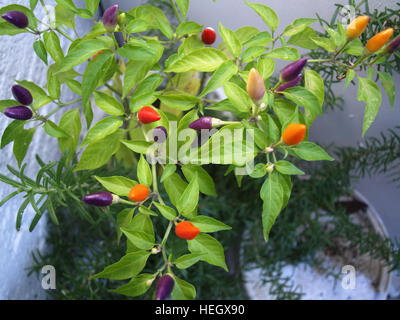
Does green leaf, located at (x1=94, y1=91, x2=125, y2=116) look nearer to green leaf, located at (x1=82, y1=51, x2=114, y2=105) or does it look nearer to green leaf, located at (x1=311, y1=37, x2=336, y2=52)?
green leaf, located at (x1=82, y1=51, x2=114, y2=105)

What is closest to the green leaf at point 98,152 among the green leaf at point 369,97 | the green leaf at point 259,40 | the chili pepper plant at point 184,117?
the chili pepper plant at point 184,117

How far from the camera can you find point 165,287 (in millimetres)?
318

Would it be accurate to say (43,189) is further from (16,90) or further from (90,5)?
(90,5)

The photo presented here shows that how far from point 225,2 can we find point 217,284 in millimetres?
522

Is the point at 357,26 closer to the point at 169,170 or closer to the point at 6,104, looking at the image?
the point at 169,170

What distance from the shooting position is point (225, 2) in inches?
22.3

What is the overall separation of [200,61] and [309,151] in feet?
0.53

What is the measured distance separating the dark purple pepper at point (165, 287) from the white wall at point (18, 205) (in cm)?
35

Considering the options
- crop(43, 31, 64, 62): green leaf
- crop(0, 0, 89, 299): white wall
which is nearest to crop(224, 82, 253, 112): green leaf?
crop(43, 31, 64, 62): green leaf

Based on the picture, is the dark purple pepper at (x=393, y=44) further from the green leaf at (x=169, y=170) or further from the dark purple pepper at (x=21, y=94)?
the dark purple pepper at (x=21, y=94)

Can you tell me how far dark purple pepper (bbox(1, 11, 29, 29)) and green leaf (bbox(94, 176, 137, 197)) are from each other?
190mm

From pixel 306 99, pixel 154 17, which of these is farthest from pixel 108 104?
pixel 306 99

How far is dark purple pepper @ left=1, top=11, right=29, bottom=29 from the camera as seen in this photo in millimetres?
335

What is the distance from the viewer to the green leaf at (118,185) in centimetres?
36
